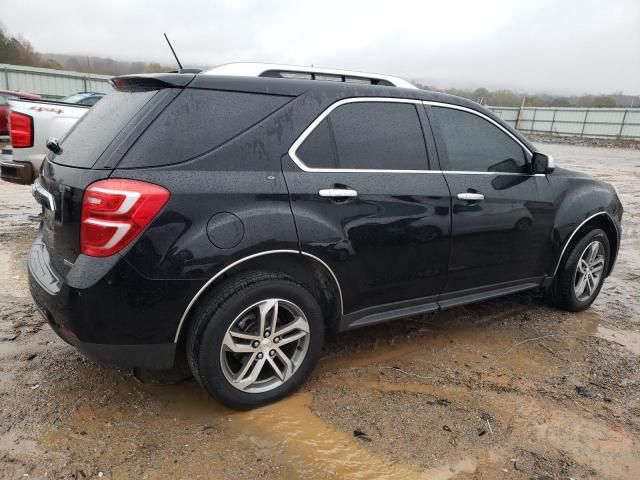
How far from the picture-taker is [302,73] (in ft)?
9.95

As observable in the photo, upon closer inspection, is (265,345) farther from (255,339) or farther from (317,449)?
(317,449)

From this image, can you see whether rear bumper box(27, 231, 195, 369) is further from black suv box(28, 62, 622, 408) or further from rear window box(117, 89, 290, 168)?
rear window box(117, 89, 290, 168)

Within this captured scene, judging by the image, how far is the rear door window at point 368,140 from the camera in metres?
2.85

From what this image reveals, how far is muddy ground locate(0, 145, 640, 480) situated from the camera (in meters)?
2.39

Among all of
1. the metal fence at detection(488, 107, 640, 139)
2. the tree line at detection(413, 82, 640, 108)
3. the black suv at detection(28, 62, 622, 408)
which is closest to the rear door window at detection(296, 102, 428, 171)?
the black suv at detection(28, 62, 622, 408)

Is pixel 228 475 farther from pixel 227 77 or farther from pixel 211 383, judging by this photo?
pixel 227 77

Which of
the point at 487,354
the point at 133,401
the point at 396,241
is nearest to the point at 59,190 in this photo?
the point at 133,401

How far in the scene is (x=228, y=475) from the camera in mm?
2287

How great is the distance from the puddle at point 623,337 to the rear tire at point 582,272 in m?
0.34

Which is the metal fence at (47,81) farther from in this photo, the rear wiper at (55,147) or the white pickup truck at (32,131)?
the rear wiper at (55,147)

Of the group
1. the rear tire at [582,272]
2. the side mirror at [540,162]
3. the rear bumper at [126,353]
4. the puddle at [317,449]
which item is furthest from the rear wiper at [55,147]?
the rear tire at [582,272]

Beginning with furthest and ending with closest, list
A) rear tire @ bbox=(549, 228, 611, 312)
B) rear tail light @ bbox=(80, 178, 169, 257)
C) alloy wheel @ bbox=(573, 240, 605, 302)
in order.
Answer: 1. alloy wheel @ bbox=(573, 240, 605, 302)
2. rear tire @ bbox=(549, 228, 611, 312)
3. rear tail light @ bbox=(80, 178, 169, 257)

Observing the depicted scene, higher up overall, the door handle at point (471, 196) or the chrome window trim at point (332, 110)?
the chrome window trim at point (332, 110)

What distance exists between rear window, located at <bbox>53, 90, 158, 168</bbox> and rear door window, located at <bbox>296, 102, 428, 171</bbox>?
2.93 ft
